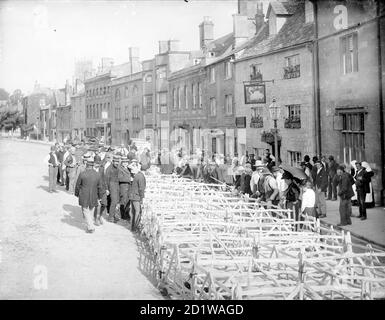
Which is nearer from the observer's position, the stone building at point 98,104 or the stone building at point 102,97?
the stone building at point 102,97

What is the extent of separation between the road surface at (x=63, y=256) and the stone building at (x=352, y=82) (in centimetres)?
943

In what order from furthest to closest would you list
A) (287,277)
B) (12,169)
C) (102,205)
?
(12,169)
(102,205)
(287,277)

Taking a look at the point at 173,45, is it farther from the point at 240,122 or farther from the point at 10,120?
the point at 10,120

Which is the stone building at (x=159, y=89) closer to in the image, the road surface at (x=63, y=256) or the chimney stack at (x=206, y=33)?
the chimney stack at (x=206, y=33)

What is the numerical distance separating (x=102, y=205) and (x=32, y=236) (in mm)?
2546

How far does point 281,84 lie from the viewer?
2416cm

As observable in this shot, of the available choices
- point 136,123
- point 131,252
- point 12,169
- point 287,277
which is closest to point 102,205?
point 131,252

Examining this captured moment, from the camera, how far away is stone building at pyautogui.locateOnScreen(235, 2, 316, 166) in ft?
72.7

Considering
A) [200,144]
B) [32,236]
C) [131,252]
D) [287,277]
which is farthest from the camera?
[200,144]

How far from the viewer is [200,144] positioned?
116 feet

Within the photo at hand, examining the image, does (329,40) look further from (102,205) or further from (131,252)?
(131,252)

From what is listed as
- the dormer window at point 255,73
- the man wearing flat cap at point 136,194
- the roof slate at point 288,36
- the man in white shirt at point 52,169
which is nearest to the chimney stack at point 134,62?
the roof slate at point 288,36

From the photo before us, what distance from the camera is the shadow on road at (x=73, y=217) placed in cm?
1363

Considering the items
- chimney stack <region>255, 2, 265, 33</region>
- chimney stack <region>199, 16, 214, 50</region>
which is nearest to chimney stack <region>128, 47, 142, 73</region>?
chimney stack <region>199, 16, 214, 50</region>
